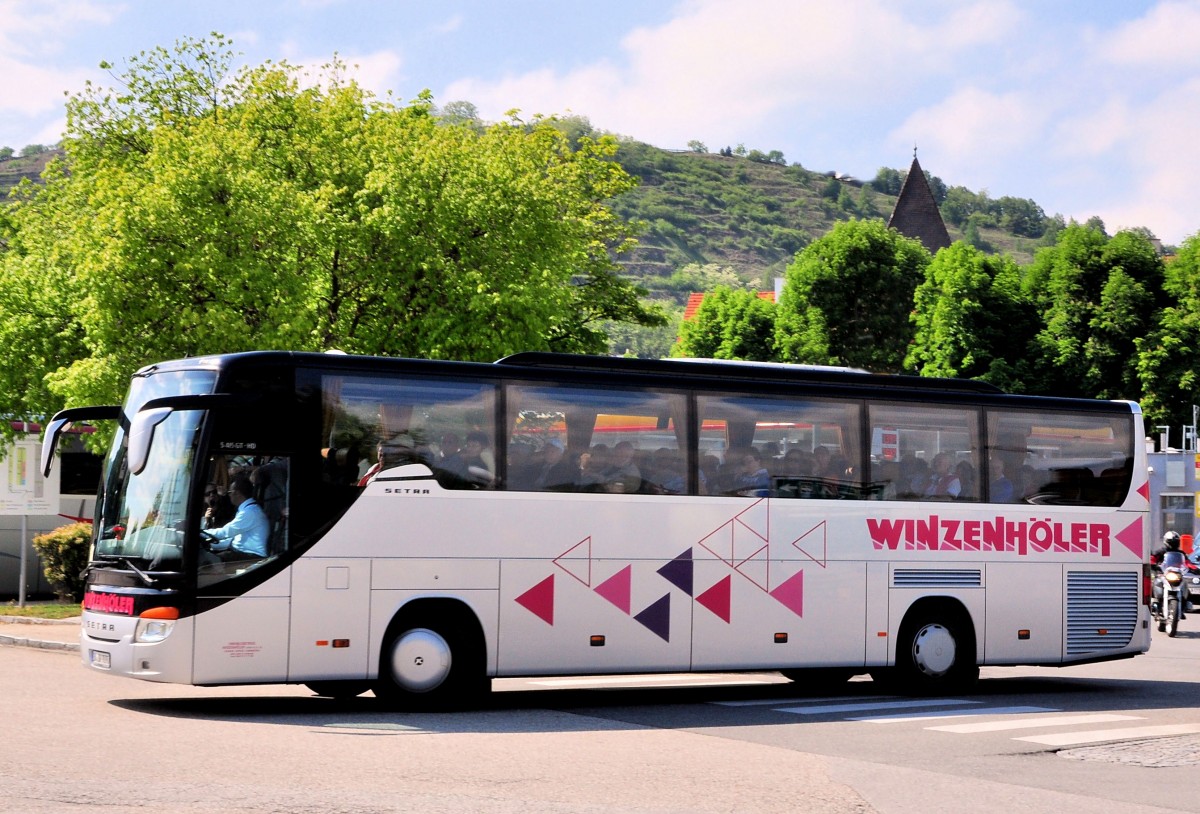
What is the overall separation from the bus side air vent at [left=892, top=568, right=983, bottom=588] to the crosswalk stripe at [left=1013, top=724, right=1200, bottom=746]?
327cm

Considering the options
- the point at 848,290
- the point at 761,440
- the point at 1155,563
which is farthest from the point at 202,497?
the point at 848,290

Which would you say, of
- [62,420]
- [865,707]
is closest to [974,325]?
[865,707]

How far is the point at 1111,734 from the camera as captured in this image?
528 inches

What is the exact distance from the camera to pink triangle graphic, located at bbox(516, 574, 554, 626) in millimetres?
14586

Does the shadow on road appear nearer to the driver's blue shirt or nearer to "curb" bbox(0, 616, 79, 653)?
the driver's blue shirt

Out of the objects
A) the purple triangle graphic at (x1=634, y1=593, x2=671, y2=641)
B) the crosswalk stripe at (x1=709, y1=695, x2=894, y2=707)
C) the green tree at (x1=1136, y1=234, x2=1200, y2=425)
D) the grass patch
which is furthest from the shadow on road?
the green tree at (x1=1136, y1=234, x2=1200, y2=425)

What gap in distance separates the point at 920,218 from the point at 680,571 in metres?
101

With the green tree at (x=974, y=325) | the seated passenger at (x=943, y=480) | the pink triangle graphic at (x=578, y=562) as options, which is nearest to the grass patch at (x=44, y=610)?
the pink triangle graphic at (x=578, y=562)

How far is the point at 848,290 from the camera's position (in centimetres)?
7000

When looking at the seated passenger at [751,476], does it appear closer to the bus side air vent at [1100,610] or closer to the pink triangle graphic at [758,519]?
the pink triangle graphic at [758,519]

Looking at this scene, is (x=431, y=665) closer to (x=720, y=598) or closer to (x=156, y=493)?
(x=156, y=493)

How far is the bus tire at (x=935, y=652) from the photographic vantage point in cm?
1691

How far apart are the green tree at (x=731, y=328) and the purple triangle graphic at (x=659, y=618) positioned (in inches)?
2276

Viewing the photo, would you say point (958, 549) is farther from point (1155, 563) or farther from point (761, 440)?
point (1155, 563)
